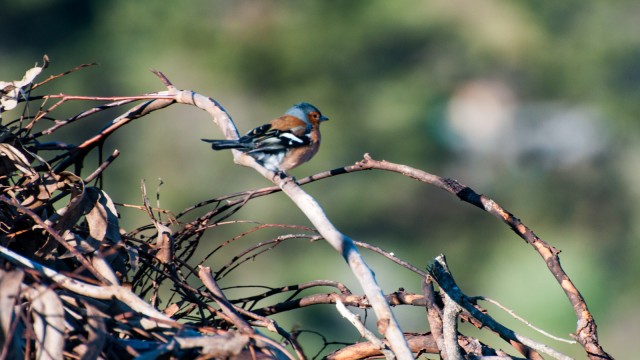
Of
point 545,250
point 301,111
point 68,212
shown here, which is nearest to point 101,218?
point 68,212

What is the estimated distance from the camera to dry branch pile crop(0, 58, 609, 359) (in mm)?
1073

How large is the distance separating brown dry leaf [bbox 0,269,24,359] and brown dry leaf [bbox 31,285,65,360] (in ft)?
0.08

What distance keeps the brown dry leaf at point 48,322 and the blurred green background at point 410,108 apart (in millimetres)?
5293

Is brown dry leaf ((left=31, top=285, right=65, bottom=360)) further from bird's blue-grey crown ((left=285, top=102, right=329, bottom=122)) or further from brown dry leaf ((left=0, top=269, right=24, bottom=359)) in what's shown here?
bird's blue-grey crown ((left=285, top=102, right=329, bottom=122))

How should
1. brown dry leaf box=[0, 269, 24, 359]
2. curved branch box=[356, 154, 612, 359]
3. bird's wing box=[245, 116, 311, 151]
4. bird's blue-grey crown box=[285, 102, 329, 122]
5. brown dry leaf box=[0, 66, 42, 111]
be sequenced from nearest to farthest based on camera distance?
brown dry leaf box=[0, 269, 24, 359] < curved branch box=[356, 154, 612, 359] < brown dry leaf box=[0, 66, 42, 111] < bird's wing box=[245, 116, 311, 151] < bird's blue-grey crown box=[285, 102, 329, 122]

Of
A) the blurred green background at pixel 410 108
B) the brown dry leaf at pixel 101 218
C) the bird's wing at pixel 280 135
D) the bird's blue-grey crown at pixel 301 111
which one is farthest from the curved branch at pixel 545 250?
the blurred green background at pixel 410 108

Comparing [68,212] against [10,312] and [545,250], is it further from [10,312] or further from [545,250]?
[545,250]

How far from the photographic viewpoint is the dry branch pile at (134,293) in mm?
1073

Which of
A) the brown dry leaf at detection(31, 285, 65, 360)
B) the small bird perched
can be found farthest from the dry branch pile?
the small bird perched

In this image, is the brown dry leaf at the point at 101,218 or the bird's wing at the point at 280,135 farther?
the bird's wing at the point at 280,135

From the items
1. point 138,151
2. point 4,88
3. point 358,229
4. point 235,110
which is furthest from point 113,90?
point 4,88

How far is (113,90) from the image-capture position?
7285 mm

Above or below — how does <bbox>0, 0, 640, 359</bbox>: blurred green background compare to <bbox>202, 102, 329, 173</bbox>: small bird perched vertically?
above

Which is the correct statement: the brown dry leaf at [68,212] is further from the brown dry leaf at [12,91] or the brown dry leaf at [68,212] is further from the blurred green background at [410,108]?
the blurred green background at [410,108]
